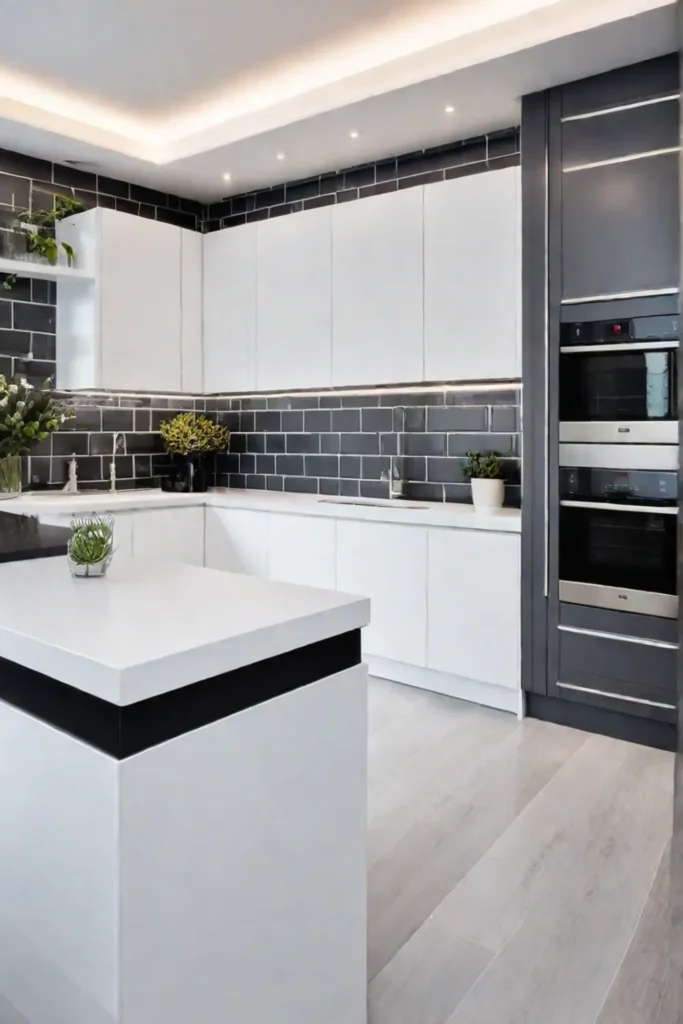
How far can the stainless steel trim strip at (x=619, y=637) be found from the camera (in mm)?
2910

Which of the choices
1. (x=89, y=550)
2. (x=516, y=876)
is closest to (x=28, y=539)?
(x=89, y=550)

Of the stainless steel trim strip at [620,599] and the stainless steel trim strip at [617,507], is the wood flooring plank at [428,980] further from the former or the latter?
the stainless steel trim strip at [617,507]

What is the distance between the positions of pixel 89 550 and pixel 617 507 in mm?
2093

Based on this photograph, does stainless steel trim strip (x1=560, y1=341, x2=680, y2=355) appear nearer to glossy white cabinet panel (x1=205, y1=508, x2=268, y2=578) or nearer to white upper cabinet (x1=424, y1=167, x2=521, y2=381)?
white upper cabinet (x1=424, y1=167, x2=521, y2=381)

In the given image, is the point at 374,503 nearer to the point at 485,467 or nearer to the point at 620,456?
the point at 485,467

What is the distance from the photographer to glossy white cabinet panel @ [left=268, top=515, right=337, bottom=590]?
388 centimetres

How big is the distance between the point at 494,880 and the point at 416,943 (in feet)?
1.16

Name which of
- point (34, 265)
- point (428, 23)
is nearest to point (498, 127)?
point (428, 23)

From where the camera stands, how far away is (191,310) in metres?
4.60

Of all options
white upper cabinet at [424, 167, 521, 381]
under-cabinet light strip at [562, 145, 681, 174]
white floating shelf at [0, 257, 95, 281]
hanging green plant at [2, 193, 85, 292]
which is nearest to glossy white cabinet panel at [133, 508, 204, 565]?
white floating shelf at [0, 257, 95, 281]

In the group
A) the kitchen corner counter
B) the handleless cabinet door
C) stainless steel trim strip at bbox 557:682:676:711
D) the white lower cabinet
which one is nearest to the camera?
the kitchen corner counter

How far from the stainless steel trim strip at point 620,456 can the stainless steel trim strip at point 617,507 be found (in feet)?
0.47

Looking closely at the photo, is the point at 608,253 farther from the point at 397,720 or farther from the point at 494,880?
the point at 494,880

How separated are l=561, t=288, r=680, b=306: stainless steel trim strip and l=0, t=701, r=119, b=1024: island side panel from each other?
2.55 m
